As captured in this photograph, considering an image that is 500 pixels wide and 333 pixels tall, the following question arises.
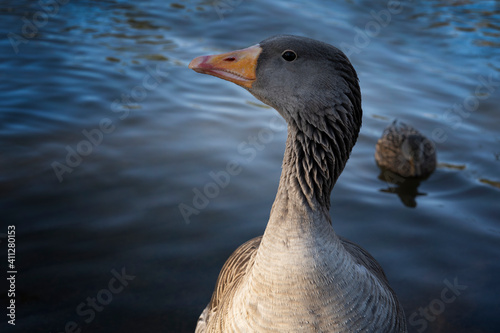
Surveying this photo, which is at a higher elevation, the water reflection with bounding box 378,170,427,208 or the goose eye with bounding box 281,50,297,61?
the goose eye with bounding box 281,50,297,61

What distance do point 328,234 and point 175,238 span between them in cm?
276

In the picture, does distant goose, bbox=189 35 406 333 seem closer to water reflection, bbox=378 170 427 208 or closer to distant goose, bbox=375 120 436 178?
water reflection, bbox=378 170 427 208

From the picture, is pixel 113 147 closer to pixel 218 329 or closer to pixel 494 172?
pixel 218 329

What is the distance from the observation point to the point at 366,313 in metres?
2.36

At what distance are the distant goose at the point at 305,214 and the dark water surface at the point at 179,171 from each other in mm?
1766

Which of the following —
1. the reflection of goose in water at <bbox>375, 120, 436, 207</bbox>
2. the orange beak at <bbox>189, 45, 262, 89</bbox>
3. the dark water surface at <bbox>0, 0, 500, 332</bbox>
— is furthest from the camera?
the reflection of goose in water at <bbox>375, 120, 436, 207</bbox>

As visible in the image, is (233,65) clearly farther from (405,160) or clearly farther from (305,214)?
(405,160)

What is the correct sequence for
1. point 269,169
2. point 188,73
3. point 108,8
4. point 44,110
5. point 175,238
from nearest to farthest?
point 175,238, point 269,169, point 44,110, point 188,73, point 108,8

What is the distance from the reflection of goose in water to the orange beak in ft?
12.9

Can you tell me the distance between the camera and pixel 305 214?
93.6 inches

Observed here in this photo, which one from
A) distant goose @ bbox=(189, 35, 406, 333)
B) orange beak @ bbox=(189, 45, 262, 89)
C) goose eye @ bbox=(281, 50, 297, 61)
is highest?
goose eye @ bbox=(281, 50, 297, 61)

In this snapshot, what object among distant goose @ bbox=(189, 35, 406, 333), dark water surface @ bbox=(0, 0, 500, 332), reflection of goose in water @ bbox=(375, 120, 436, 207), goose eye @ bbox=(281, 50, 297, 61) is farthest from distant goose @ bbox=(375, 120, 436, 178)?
goose eye @ bbox=(281, 50, 297, 61)

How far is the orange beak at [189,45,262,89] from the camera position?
2463 mm

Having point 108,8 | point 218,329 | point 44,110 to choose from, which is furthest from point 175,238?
point 108,8
